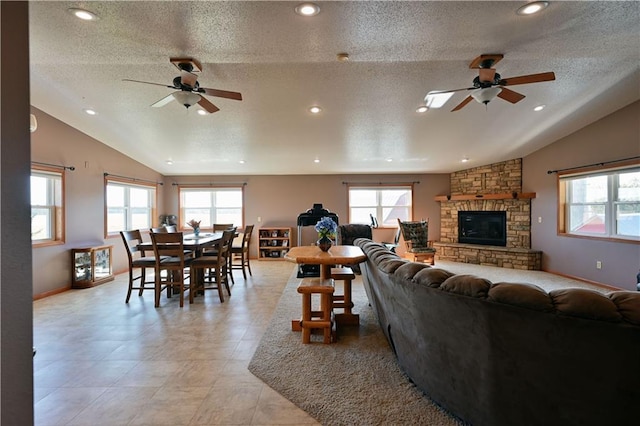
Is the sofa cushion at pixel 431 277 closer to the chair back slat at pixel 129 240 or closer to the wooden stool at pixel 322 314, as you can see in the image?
the wooden stool at pixel 322 314

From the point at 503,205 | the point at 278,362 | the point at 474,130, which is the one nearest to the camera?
the point at 278,362

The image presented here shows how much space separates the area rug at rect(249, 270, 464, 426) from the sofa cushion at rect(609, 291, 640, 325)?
3.53 ft

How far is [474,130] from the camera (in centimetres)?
508

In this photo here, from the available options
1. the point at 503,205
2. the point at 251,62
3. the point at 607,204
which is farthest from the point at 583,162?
the point at 251,62

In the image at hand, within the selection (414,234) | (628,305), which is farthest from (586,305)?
(414,234)

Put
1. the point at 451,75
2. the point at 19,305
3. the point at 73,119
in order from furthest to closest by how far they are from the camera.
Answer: the point at 73,119
the point at 451,75
the point at 19,305

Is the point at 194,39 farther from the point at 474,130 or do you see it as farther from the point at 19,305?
the point at 474,130

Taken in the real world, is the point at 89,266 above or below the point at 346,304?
above

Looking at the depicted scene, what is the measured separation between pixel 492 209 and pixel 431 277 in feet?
20.1

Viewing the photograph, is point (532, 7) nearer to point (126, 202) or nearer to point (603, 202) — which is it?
point (603, 202)

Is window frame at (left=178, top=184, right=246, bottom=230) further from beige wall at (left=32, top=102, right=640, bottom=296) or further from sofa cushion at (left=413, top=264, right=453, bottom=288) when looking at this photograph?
sofa cushion at (left=413, top=264, right=453, bottom=288)

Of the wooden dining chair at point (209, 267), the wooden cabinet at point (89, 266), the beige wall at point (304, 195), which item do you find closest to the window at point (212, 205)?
the beige wall at point (304, 195)

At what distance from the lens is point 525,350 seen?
1349mm

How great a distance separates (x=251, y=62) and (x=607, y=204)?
583cm
